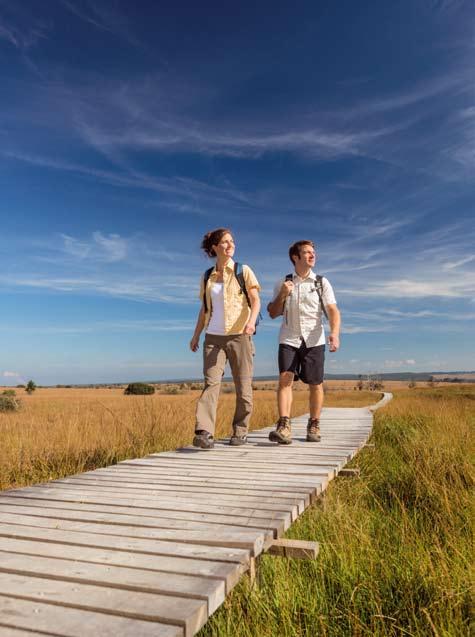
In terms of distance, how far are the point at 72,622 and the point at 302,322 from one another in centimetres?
409

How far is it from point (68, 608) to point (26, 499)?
1806mm

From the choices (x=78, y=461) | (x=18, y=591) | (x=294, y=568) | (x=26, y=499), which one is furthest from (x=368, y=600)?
(x=78, y=461)

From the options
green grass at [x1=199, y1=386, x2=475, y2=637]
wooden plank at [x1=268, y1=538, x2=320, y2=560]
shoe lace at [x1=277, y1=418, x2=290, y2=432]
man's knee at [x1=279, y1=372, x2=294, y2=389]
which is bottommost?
green grass at [x1=199, y1=386, x2=475, y2=637]

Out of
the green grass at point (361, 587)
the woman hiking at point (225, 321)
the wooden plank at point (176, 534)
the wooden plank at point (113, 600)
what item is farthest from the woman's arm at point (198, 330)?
the wooden plank at point (113, 600)

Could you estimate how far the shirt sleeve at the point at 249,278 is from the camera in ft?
17.5

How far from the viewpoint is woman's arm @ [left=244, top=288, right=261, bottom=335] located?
520 centimetres

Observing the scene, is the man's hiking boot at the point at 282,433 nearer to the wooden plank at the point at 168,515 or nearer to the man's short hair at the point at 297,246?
the man's short hair at the point at 297,246

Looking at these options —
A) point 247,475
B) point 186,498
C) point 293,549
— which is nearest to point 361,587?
point 293,549

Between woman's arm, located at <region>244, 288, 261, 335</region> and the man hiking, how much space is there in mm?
236

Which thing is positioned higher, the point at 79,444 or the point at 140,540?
the point at 140,540

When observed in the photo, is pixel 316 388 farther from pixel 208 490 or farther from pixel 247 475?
pixel 208 490

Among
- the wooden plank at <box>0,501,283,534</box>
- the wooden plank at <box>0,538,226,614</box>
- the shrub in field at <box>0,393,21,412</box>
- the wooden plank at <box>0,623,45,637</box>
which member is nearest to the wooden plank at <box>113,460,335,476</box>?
the wooden plank at <box>0,501,283,534</box>

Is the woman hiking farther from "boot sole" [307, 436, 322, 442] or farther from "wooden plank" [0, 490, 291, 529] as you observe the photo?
"wooden plank" [0, 490, 291, 529]

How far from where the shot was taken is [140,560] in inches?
85.5
